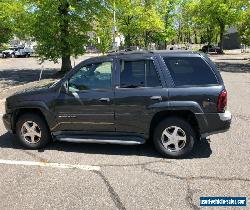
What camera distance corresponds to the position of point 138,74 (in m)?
6.19

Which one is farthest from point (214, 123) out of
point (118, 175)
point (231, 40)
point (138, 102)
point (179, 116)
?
point (231, 40)

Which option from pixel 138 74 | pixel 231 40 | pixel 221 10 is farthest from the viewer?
pixel 231 40

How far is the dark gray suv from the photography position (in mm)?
5918

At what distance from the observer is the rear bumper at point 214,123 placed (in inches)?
232

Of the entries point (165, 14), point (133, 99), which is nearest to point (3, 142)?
point (133, 99)

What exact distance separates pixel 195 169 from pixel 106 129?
1739mm

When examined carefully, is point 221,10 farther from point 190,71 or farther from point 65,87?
point 65,87

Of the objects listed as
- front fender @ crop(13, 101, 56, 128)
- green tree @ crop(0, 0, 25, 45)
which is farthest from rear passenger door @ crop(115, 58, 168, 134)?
green tree @ crop(0, 0, 25, 45)

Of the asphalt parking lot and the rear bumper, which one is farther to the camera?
the rear bumper

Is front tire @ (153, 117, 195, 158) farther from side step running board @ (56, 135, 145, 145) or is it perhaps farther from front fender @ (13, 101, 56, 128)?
front fender @ (13, 101, 56, 128)

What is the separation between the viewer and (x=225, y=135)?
7.45 meters

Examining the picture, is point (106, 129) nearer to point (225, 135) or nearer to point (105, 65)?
point (105, 65)

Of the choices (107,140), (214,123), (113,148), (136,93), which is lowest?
(113,148)

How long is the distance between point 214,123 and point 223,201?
5.64 feet
